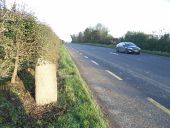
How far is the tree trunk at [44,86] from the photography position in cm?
862

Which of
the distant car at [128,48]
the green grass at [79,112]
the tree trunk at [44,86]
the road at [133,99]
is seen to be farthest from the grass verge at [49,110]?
the distant car at [128,48]

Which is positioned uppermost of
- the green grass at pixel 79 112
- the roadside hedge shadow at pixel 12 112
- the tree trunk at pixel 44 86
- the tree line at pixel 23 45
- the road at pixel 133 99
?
the tree line at pixel 23 45

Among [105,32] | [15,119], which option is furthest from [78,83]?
[105,32]

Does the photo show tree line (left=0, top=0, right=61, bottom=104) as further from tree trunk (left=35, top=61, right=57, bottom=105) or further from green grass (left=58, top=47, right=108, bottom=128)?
green grass (left=58, top=47, right=108, bottom=128)

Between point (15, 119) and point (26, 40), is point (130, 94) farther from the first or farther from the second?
point (15, 119)

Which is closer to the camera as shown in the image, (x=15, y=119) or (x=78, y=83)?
(x=15, y=119)

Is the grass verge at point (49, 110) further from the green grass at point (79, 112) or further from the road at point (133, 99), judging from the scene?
the road at point (133, 99)

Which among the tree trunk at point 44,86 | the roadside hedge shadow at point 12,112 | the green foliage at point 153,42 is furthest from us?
the green foliage at point 153,42

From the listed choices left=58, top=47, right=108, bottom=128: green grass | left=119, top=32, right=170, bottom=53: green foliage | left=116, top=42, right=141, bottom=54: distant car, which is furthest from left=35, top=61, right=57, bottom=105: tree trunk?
left=119, top=32, right=170, bottom=53: green foliage

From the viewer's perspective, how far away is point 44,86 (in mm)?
8695

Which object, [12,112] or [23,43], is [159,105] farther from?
[23,43]

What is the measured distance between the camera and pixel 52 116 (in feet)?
24.6

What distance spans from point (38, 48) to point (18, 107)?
2411 mm

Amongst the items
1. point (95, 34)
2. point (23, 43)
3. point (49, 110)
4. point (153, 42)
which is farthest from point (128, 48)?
point (95, 34)
